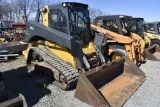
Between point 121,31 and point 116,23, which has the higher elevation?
point 116,23

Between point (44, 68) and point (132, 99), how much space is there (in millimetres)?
2546

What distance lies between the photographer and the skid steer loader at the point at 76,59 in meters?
4.94

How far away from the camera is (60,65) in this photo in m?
5.54

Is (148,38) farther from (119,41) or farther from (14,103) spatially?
(14,103)

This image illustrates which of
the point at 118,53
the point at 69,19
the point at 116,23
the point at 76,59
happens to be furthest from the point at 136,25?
the point at 76,59

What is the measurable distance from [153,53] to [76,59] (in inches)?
289

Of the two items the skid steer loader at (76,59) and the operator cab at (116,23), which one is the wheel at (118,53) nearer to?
the operator cab at (116,23)

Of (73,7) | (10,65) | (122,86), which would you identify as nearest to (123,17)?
(73,7)

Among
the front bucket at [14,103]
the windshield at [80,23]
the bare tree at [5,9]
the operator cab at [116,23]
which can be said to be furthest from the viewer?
the bare tree at [5,9]

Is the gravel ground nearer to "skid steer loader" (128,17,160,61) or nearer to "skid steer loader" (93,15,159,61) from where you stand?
"skid steer loader" (93,15,159,61)

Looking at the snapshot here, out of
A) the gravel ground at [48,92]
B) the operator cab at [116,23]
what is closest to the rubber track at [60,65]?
the gravel ground at [48,92]

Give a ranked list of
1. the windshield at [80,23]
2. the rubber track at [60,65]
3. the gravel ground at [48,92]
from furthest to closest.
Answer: the windshield at [80,23]
the rubber track at [60,65]
the gravel ground at [48,92]

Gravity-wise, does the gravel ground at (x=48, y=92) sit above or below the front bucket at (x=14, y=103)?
below

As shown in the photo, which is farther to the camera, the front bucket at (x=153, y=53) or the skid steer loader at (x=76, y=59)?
the front bucket at (x=153, y=53)
